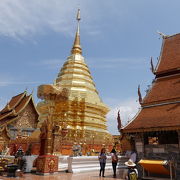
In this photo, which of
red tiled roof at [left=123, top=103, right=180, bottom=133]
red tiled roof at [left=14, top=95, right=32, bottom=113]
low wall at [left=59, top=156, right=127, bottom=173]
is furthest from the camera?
red tiled roof at [left=14, top=95, right=32, bottom=113]

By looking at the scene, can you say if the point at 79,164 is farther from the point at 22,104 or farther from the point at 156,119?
the point at 22,104

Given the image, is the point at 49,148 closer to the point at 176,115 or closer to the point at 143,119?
the point at 143,119

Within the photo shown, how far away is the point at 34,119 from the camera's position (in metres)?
26.0

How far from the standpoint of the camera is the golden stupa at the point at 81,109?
841 inches

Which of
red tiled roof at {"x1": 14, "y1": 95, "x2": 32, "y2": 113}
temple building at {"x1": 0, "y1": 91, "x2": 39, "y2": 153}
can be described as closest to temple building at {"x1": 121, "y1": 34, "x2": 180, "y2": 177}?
temple building at {"x1": 0, "y1": 91, "x2": 39, "y2": 153}

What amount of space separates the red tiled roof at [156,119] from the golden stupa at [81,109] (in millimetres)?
9233

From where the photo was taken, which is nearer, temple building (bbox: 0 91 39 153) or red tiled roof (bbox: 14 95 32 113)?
temple building (bbox: 0 91 39 153)

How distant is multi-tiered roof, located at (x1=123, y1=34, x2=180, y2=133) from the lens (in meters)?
9.34

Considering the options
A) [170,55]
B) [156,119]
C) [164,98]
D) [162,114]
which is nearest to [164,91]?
A: [164,98]

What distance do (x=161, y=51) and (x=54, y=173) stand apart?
8.84 meters

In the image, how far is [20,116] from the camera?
24922mm

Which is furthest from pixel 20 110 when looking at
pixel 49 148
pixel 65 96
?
pixel 49 148

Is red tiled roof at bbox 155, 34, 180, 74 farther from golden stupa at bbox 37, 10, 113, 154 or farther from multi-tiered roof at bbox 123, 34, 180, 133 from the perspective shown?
golden stupa at bbox 37, 10, 113, 154

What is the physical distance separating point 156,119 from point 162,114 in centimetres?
42
